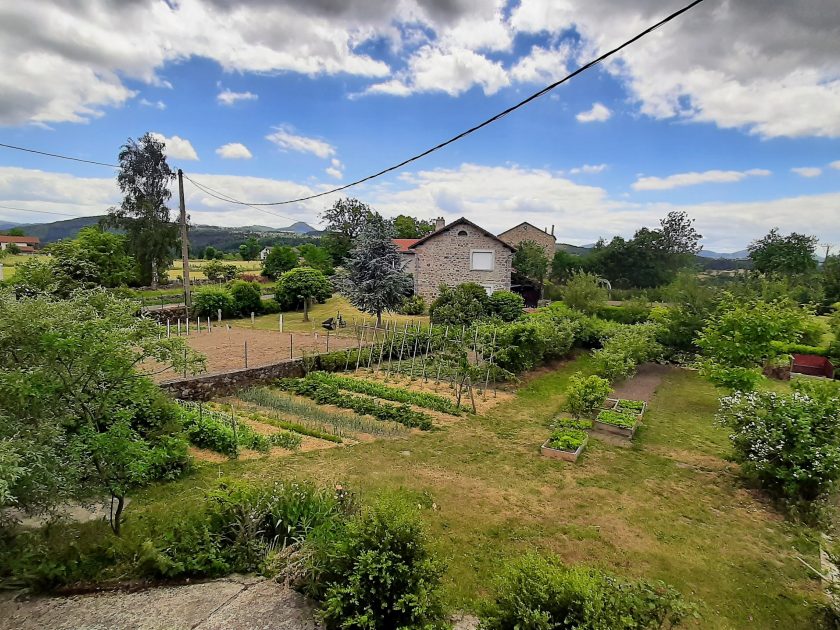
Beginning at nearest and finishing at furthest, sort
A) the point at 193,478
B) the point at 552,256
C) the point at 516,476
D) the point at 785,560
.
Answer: the point at 785,560 < the point at 193,478 < the point at 516,476 < the point at 552,256

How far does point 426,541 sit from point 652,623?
76.6 inches

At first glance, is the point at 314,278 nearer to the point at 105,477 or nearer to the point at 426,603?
the point at 105,477

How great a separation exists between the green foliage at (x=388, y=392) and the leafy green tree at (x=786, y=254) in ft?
166

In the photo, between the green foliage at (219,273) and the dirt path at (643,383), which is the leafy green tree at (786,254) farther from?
the green foliage at (219,273)

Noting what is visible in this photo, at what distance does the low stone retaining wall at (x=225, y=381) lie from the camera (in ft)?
38.7

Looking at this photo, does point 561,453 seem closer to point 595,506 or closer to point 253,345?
point 595,506

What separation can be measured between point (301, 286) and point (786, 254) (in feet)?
180

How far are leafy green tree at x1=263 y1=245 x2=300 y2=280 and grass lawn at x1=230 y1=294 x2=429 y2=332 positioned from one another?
1466cm

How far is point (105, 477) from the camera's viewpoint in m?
4.69

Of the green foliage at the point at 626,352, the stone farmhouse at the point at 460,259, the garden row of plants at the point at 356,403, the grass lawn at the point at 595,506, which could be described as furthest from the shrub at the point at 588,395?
the stone farmhouse at the point at 460,259

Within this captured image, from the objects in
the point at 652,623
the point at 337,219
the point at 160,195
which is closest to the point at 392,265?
the point at 652,623

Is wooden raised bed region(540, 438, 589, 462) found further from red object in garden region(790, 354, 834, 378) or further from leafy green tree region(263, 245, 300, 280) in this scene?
leafy green tree region(263, 245, 300, 280)

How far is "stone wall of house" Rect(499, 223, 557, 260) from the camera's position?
4572 cm

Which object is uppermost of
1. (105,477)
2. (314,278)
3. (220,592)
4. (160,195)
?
(160,195)
